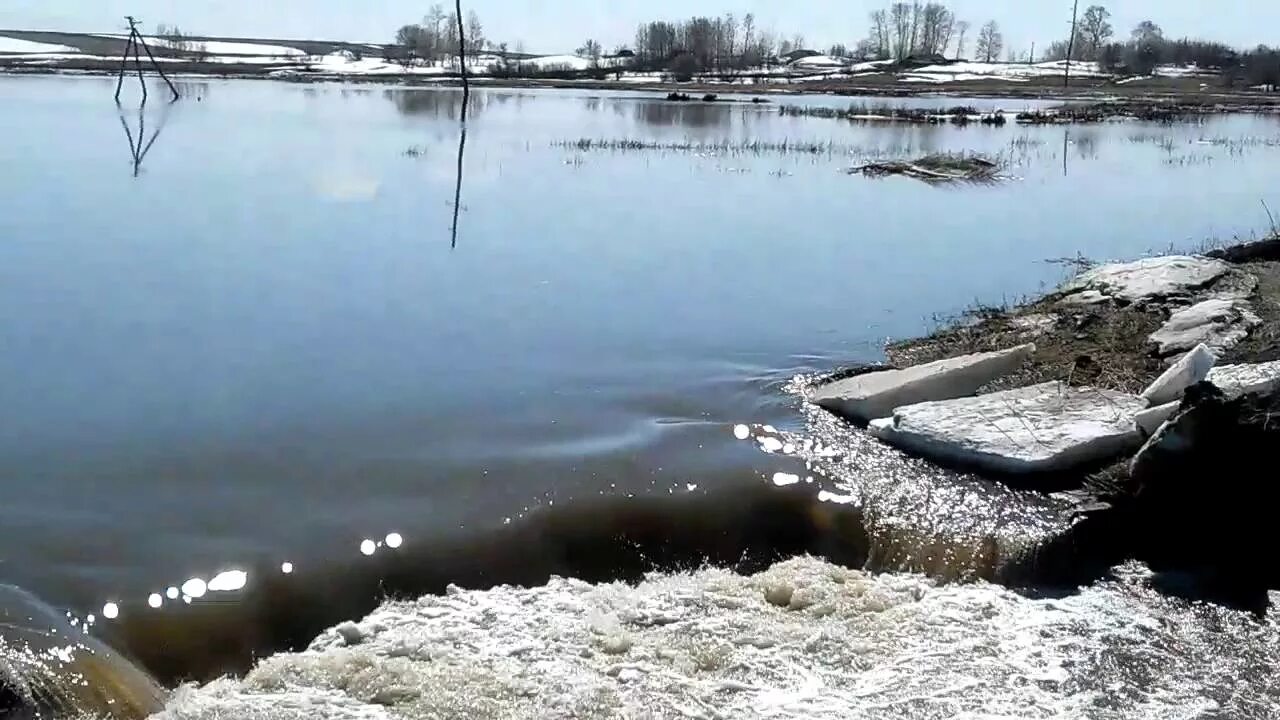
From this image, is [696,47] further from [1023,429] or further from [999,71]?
[1023,429]

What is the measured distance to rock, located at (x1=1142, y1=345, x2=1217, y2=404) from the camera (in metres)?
7.31

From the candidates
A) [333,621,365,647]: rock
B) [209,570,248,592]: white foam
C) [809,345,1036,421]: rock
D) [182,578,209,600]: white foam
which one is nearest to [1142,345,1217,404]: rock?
[809,345,1036,421]: rock

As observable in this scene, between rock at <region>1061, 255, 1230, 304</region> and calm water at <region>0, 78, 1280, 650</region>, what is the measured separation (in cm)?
85

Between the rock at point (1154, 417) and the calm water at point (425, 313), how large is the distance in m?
2.28

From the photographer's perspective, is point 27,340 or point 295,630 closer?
point 295,630

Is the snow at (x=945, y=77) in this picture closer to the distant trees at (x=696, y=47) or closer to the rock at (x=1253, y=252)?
the distant trees at (x=696, y=47)

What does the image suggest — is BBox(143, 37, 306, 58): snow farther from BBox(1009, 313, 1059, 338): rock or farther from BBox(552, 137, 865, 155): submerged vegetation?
BBox(1009, 313, 1059, 338): rock

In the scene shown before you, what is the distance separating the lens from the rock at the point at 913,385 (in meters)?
8.08

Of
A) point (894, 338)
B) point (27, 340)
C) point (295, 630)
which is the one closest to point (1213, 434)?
point (894, 338)

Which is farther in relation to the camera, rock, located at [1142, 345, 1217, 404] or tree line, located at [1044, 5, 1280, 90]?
tree line, located at [1044, 5, 1280, 90]

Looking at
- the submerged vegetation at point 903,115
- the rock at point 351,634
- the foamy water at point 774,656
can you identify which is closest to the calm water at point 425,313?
the rock at point 351,634

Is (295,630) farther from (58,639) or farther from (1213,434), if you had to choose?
(1213,434)

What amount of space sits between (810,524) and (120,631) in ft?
12.0

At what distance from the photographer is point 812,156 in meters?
25.7
